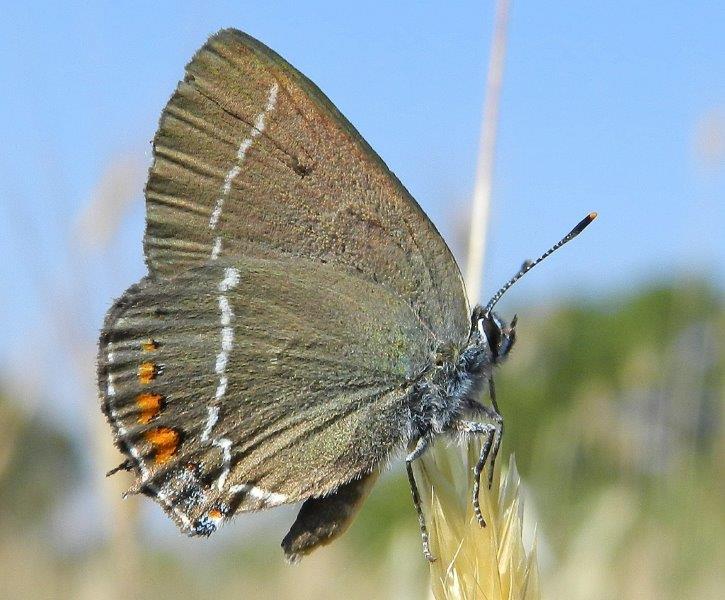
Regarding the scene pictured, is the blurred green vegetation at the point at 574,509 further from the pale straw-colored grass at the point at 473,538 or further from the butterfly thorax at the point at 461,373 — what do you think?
the pale straw-colored grass at the point at 473,538

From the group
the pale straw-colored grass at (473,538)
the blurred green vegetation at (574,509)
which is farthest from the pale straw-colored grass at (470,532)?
the blurred green vegetation at (574,509)

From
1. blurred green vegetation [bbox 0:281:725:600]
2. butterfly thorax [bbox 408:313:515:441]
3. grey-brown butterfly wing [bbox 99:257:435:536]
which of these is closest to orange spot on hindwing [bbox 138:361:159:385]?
grey-brown butterfly wing [bbox 99:257:435:536]

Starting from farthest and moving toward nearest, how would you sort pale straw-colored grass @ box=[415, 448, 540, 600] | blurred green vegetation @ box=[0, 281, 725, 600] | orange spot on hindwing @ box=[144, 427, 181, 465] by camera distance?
1. blurred green vegetation @ box=[0, 281, 725, 600]
2. orange spot on hindwing @ box=[144, 427, 181, 465]
3. pale straw-colored grass @ box=[415, 448, 540, 600]

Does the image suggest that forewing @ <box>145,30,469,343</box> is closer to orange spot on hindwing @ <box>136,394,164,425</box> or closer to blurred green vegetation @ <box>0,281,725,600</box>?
orange spot on hindwing @ <box>136,394,164,425</box>

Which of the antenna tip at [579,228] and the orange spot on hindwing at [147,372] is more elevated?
the antenna tip at [579,228]

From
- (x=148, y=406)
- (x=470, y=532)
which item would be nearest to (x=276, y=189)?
(x=148, y=406)

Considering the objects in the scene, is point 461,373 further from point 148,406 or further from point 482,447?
point 148,406

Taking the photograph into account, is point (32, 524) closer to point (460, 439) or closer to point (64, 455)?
point (64, 455)
